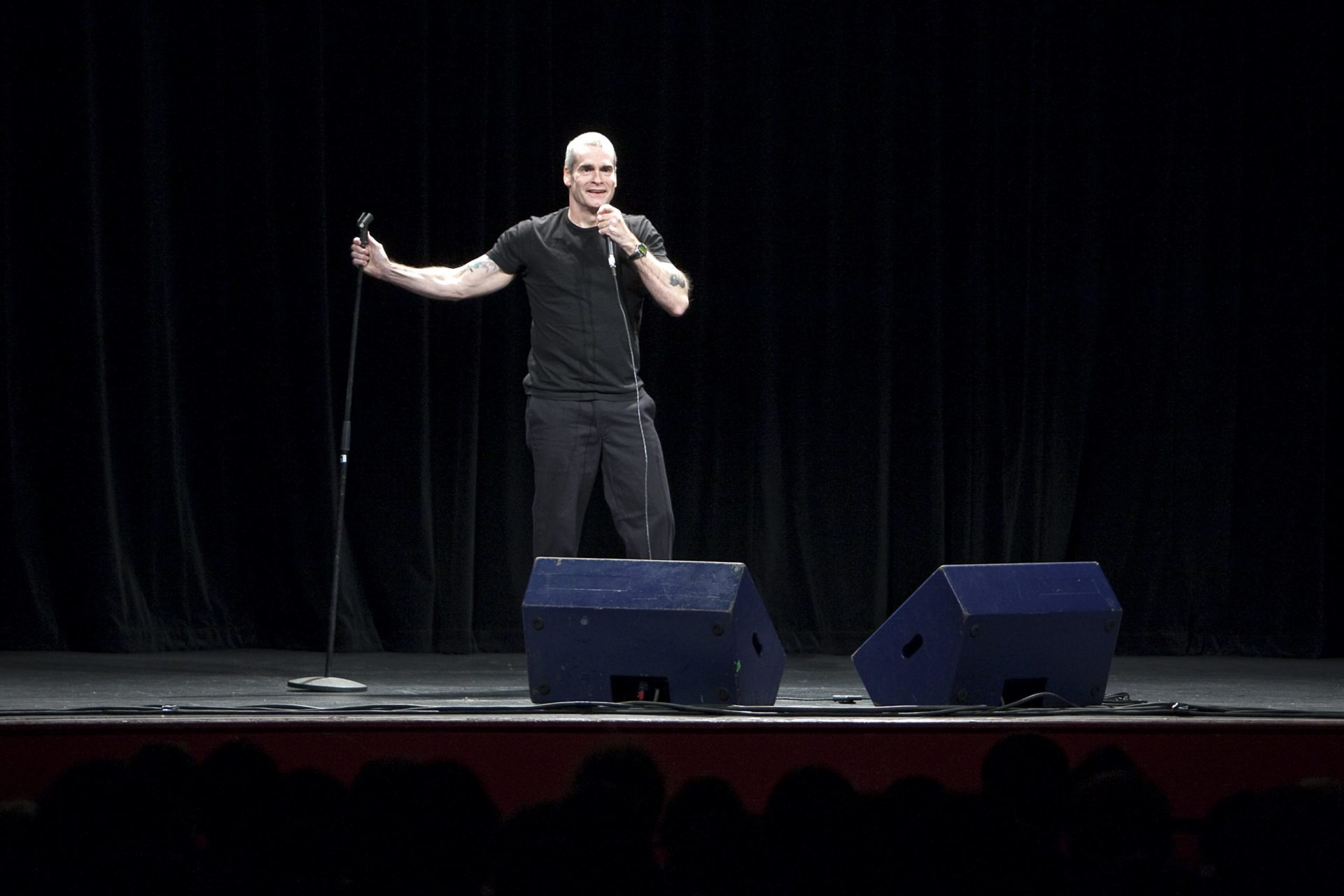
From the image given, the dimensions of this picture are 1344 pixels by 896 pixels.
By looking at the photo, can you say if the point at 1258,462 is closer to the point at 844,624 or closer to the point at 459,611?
the point at 844,624

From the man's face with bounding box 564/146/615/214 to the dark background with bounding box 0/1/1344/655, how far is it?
1577 mm

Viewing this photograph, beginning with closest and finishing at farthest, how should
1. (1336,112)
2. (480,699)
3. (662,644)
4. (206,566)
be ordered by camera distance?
1. (662,644)
2. (480,699)
3. (206,566)
4. (1336,112)

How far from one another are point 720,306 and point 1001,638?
112 inches

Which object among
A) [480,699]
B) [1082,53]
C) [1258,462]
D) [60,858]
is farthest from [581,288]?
[1258,462]

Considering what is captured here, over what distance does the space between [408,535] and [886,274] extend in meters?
2.16

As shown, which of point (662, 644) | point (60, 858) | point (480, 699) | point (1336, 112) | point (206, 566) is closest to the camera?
point (60, 858)

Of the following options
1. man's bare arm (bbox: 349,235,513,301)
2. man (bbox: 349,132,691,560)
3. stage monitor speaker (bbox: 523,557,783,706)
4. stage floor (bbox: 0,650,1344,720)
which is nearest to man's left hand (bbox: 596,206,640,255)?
man (bbox: 349,132,691,560)

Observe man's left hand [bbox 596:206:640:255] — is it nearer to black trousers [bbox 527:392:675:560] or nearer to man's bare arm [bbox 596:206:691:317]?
man's bare arm [bbox 596:206:691:317]

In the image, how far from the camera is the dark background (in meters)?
5.29

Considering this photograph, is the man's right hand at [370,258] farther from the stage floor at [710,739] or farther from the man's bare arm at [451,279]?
the stage floor at [710,739]

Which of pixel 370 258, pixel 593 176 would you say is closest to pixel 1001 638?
pixel 593 176

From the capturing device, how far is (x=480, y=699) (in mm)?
3605

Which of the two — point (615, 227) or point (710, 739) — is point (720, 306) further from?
point (710, 739)

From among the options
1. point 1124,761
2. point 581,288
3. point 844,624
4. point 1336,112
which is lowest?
point 844,624
